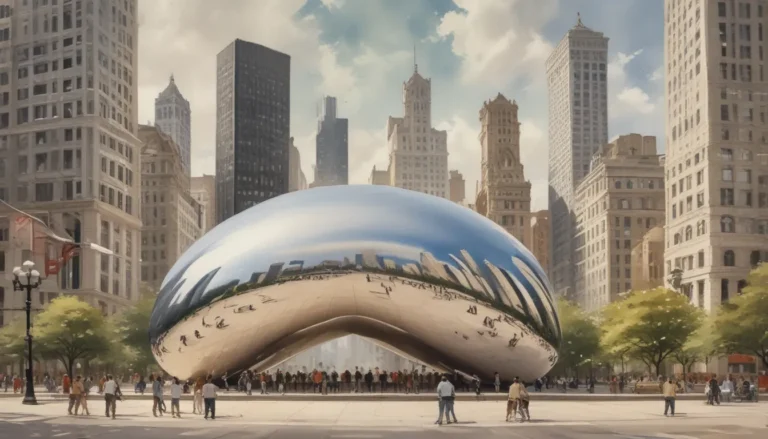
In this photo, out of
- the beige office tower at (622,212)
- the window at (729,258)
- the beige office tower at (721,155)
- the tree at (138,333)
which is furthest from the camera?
the beige office tower at (622,212)

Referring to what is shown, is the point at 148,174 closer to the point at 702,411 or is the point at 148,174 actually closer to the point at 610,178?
the point at 610,178

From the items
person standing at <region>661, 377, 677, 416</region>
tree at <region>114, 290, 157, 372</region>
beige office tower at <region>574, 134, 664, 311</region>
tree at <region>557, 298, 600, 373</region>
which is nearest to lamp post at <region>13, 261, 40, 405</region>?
person standing at <region>661, 377, 677, 416</region>

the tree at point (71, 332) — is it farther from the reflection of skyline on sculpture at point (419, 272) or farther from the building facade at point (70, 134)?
the reflection of skyline on sculpture at point (419, 272)

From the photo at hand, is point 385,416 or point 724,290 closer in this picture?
point 385,416

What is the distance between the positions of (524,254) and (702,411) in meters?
15.2

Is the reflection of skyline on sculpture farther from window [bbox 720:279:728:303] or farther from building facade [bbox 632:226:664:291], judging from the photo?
building facade [bbox 632:226:664:291]

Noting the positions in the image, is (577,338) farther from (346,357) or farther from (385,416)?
(385,416)

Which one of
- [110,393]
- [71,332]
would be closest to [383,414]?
[110,393]

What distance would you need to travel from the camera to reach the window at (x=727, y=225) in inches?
4360

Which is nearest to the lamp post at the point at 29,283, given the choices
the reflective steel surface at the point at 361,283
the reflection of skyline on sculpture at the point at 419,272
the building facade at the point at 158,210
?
the reflective steel surface at the point at 361,283

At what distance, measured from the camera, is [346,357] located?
6725cm

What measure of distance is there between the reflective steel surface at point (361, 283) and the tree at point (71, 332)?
3502 cm

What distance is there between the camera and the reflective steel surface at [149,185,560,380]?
50.2 meters

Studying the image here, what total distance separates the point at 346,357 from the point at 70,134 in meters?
65.5
